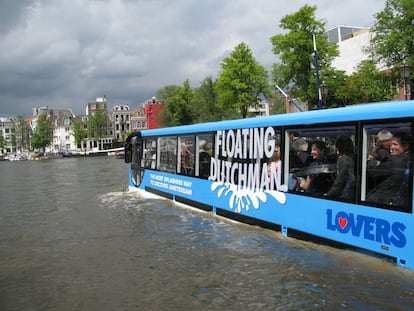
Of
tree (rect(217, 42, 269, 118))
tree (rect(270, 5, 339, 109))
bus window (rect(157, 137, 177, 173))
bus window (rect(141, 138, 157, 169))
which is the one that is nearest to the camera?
bus window (rect(157, 137, 177, 173))

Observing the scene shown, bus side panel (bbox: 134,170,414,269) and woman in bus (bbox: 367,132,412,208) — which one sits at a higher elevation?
woman in bus (bbox: 367,132,412,208)

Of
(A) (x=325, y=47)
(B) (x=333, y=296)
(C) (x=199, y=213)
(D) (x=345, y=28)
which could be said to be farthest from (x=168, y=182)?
(D) (x=345, y=28)

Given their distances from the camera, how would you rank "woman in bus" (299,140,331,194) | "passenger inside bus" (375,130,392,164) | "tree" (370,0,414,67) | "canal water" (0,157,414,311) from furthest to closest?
"tree" (370,0,414,67) < "woman in bus" (299,140,331,194) < "passenger inside bus" (375,130,392,164) < "canal water" (0,157,414,311)

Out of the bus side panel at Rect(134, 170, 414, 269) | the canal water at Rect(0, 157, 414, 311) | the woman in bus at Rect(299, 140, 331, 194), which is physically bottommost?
the canal water at Rect(0, 157, 414, 311)

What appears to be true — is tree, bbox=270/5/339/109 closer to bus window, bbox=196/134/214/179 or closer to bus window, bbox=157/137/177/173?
bus window, bbox=157/137/177/173

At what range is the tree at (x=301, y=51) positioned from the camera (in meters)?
34.1

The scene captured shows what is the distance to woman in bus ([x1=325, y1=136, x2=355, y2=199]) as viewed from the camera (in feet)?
24.1

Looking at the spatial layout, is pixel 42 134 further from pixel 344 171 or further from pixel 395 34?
pixel 344 171

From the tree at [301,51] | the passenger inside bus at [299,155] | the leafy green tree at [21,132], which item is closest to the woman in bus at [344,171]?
the passenger inside bus at [299,155]

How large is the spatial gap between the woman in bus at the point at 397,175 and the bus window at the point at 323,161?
1.95 ft

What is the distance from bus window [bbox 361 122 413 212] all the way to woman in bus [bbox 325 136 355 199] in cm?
27

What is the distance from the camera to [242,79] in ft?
141

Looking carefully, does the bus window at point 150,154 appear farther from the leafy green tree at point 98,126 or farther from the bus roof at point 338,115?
the leafy green tree at point 98,126

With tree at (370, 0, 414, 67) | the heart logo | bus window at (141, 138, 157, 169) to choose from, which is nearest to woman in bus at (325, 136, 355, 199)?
the heart logo
